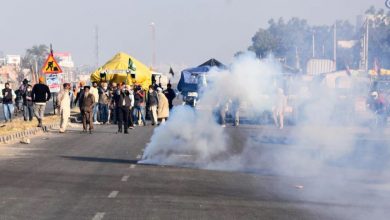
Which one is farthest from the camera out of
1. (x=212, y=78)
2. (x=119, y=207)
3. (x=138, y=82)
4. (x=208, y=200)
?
(x=138, y=82)

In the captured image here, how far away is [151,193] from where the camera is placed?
13055mm

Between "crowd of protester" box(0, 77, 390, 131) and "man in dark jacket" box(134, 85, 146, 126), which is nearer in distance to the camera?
"crowd of protester" box(0, 77, 390, 131)

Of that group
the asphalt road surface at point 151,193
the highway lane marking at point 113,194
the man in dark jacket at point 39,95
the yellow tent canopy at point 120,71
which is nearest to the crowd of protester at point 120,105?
the man in dark jacket at point 39,95

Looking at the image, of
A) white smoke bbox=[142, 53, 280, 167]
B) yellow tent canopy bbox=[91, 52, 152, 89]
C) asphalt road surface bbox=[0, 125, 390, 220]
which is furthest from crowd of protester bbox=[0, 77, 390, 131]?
asphalt road surface bbox=[0, 125, 390, 220]

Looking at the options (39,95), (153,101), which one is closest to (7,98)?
(39,95)

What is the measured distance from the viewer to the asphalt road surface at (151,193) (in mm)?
10961

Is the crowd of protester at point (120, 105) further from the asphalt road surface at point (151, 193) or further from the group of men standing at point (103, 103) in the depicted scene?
the asphalt road surface at point (151, 193)

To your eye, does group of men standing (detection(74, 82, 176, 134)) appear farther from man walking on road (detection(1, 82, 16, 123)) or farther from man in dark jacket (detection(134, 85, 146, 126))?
man walking on road (detection(1, 82, 16, 123))

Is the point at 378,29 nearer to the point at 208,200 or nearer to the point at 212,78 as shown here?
the point at 212,78

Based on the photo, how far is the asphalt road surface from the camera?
11.0 m

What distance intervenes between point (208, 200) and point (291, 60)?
60.6 feet

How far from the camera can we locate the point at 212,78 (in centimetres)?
2223

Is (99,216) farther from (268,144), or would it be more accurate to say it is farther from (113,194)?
(268,144)

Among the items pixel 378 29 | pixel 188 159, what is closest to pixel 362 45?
pixel 378 29
